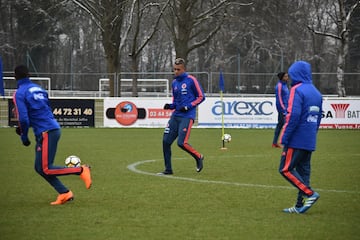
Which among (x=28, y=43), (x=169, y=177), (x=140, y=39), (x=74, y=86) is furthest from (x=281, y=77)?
(x=140, y=39)

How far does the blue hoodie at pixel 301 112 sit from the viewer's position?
9.07 meters

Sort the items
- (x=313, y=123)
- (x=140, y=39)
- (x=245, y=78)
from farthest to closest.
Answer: (x=140, y=39) < (x=245, y=78) < (x=313, y=123)

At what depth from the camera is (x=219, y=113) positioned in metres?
29.2

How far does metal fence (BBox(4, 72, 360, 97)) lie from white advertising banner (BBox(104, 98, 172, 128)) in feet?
17.9

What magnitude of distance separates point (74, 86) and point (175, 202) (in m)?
29.3

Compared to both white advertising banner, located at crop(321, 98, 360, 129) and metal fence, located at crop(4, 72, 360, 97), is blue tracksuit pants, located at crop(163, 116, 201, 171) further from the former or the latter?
metal fence, located at crop(4, 72, 360, 97)

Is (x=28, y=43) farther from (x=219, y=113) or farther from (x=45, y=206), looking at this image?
(x=45, y=206)

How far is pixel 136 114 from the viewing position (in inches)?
1171

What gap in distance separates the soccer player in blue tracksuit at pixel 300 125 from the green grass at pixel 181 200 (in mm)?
501

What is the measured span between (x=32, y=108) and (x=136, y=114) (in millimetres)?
19775

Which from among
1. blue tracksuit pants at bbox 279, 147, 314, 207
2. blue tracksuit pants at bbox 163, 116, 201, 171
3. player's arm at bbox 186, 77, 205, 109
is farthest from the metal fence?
blue tracksuit pants at bbox 279, 147, 314, 207

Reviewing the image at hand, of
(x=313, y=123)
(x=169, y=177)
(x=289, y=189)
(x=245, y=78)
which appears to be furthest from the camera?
(x=245, y=78)

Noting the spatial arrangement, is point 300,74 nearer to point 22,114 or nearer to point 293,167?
point 293,167

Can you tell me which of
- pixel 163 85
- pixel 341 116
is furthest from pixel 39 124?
pixel 163 85
